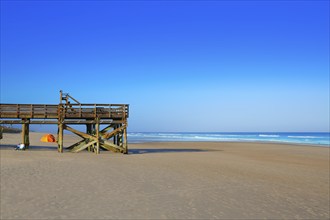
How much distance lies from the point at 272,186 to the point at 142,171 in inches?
228

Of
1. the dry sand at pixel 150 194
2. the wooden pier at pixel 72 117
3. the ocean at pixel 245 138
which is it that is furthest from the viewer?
the ocean at pixel 245 138

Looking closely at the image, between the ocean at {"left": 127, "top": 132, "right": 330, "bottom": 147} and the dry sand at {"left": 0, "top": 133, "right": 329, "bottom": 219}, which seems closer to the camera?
the dry sand at {"left": 0, "top": 133, "right": 329, "bottom": 219}

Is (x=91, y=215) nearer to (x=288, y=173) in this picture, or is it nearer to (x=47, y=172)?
(x=47, y=172)

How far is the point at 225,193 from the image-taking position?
10.9 metres

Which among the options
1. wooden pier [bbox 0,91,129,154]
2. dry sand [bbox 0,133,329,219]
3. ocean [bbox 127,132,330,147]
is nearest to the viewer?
dry sand [bbox 0,133,329,219]

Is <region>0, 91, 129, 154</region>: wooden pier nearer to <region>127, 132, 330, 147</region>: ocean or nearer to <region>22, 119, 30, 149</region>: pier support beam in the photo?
<region>22, 119, 30, 149</region>: pier support beam

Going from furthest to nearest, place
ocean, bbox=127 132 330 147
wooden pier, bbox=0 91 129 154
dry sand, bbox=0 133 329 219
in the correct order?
ocean, bbox=127 132 330 147 < wooden pier, bbox=0 91 129 154 < dry sand, bbox=0 133 329 219

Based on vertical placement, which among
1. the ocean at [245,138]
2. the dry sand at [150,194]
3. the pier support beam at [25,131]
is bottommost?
the ocean at [245,138]

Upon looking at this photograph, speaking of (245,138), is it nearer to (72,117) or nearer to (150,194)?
(72,117)

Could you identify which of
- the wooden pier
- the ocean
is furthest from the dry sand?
the ocean

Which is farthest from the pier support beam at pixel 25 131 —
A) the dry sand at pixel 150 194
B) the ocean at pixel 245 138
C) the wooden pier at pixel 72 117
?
the ocean at pixel 245 138

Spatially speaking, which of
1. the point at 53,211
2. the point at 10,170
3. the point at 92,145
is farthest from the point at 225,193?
the point at 92,145

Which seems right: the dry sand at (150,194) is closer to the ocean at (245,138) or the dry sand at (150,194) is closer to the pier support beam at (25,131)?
the pier support beam at (25,131)

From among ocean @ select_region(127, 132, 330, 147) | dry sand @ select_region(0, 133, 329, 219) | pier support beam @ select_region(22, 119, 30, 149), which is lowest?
ocean @ select_region(127, 132, 330, 147)
